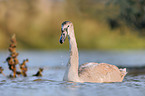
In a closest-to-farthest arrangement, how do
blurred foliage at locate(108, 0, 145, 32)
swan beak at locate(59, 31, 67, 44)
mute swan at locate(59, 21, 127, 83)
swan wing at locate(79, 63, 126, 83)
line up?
swan beak at locate(59, 31, 67, 44)
mute swan at locate(59, 21, 127, 83)
swan wing at locate(79, 63, 126, 83)
blurred foliage at locate(108, 0, 145, 32)

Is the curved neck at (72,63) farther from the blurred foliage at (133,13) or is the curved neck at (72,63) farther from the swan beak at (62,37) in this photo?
the blurred foliage at (133,13)

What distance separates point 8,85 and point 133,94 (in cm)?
594

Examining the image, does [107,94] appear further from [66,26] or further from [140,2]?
[140,2]

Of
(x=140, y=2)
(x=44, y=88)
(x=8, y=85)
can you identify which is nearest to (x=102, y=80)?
(x=44, y=88)

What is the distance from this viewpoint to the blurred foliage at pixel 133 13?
33.3m

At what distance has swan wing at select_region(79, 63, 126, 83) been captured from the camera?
57.8 ft

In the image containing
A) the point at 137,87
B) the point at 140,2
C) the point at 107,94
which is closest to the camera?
the point at 107,94

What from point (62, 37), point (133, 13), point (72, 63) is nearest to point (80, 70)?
point (72, 63)

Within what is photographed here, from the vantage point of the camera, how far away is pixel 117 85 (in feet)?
58.0

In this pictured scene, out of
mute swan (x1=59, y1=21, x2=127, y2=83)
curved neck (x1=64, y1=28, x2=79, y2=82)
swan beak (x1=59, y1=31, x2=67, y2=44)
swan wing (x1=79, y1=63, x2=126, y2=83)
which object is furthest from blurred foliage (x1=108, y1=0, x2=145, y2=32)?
swan beak (x1=59, y1=31, x2=67, y2=44)

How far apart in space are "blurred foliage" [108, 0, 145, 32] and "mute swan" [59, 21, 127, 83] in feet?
50.1

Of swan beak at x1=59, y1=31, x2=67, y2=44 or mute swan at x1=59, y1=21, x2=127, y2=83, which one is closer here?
swan beak at x1=59, y1=31, x2=67, y2=44

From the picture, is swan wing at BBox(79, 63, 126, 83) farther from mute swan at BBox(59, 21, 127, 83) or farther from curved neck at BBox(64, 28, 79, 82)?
curved neck at BBox(64, 28, 79, 82)

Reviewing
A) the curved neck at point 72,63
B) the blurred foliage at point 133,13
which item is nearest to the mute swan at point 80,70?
the curved neck at point 72,63
